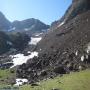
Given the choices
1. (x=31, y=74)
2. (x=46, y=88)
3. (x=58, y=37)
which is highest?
(x=58, y=37)

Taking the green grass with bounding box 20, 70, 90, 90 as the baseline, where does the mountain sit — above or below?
above

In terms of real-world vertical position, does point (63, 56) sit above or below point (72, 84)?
above

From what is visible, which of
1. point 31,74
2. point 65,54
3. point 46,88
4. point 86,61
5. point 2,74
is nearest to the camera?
point 46,88

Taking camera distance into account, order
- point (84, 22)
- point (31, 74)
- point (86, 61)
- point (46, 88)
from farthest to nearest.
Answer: point (84, 22), point (31, 74), point (86, 61), point (46, 88)

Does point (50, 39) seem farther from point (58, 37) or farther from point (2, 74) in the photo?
point (2, 74)

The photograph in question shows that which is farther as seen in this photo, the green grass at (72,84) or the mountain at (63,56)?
the mountain at (63,56)

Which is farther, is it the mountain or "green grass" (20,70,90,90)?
the mountain

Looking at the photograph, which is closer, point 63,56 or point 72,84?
point 72,84

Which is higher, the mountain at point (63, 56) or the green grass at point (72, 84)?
the mountain at point (63, 56)

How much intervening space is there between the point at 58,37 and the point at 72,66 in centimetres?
6127

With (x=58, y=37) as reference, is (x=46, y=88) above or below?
below

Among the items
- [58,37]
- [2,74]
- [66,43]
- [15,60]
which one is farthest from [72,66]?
[15,60]

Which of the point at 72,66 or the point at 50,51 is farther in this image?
the point at 50,51

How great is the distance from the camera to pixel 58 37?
595ft
